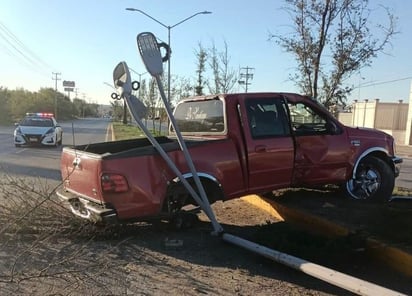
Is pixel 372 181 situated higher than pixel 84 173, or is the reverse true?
pixel 84 173

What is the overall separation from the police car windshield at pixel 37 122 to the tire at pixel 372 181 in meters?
20.2

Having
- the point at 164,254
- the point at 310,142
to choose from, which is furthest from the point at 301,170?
the point at 164,254

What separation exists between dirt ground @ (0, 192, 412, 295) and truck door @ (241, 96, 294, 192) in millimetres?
832

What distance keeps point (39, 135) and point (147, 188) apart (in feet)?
63.8

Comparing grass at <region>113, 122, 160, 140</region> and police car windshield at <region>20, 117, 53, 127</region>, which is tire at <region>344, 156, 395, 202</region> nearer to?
grass at <region>113, 122, 160, 140</region>

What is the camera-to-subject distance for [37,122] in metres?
25.4

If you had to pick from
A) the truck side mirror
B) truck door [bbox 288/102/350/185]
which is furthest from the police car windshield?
the truck side mirror

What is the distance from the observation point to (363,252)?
18.0 ft

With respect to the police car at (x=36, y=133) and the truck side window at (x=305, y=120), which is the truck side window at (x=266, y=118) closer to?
the truck side window at (x=305, y=120)

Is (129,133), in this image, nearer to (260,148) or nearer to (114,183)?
(260,148)

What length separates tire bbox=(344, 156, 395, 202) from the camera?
8.26 metres

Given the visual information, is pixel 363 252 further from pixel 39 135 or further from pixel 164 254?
pixel 39 135

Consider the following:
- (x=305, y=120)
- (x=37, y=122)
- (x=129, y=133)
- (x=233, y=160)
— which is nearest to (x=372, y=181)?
(x=305, y=120)

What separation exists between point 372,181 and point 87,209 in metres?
4.92
